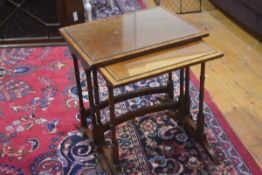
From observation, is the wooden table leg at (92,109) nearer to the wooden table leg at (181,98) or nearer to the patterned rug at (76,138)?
the patterned rug at (76,138)

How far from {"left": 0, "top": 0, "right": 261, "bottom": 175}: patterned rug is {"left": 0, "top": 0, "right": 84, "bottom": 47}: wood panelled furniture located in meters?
0.57

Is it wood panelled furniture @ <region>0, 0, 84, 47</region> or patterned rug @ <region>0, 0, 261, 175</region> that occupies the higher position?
wood panelled furniture @ <region>0, 0, 84, 47</region>

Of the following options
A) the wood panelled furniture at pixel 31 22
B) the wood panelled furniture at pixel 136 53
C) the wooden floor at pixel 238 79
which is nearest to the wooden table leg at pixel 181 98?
the wood panelled furniture at pixel 136 53

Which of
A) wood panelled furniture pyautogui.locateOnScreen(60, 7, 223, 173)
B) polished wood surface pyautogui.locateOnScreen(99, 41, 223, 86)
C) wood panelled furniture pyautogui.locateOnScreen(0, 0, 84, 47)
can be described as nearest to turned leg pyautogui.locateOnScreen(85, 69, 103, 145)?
wood panelled furniture pyautogui.locateOnScreen(60, 7, 223, 173)

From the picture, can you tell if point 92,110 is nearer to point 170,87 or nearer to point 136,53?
point 136,53

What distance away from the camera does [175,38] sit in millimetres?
1670

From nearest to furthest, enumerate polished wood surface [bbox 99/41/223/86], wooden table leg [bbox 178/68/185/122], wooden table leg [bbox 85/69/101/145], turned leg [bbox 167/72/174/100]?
polished wood surface [bbox 99/41/223/86] → wooden table leg [bbox 85/69/101/145] → wooden table leg [bbox 178/68/185/122] → turned leg [bbox 167/72/174/100]

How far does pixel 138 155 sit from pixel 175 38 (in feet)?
2.02

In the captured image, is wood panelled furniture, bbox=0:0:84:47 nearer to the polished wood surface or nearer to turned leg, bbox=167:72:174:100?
turned leg, bbox=167:72:174:100

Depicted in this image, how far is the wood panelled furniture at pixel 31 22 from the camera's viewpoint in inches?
123

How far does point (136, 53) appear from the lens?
1.58 m

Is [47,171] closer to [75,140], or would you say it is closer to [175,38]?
[75,140]

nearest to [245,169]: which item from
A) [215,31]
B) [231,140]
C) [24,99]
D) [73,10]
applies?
[231,140]

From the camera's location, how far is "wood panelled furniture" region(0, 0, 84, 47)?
10.3ft
